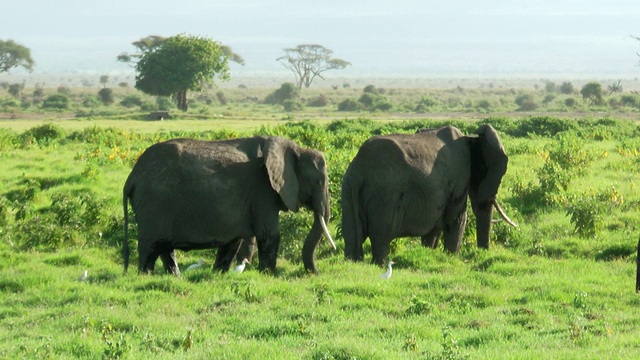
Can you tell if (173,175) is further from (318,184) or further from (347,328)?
(347,328)

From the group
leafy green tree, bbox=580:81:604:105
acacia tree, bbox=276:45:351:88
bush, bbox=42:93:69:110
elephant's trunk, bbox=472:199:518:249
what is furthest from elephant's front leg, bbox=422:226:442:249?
acacia tree, bbox=276:45:351:88

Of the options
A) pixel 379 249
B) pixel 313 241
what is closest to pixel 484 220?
pixel 379 249

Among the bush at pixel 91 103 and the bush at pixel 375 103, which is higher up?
the bush at pixel 375 103

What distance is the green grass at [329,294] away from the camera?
9.19 meters

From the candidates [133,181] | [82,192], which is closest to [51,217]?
[82,192]

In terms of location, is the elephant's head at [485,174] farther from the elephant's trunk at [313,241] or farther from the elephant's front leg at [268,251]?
the elephant's front leg at [268,251]

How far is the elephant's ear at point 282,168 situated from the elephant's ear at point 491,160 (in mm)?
3503

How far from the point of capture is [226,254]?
14.1 metres

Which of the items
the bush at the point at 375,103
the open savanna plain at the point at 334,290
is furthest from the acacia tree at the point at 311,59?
the open savanna plain at the point at 334,290

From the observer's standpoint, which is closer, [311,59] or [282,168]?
[282,168]

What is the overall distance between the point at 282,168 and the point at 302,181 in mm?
452

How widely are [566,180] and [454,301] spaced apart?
9225 millimetres

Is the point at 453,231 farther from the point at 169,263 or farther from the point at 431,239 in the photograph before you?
the point at 169,263

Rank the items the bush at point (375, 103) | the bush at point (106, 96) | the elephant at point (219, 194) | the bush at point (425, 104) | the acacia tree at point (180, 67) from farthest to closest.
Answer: the bush at point (106, 96) < the bush at point (375, 103) < the bush at point (425, 104) < the acacia tree at point (180, 67) < the elephant at point (219, 194)
